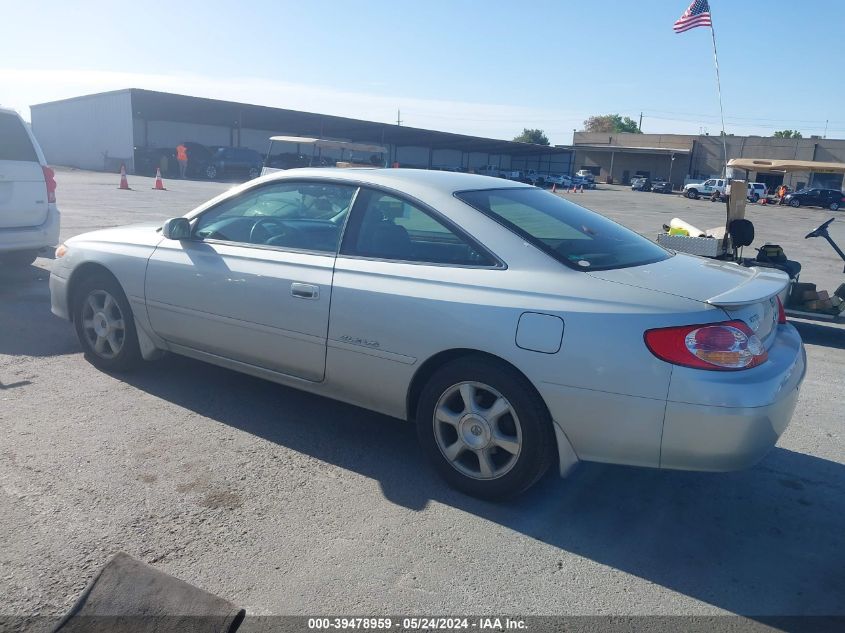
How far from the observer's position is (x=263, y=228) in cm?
435

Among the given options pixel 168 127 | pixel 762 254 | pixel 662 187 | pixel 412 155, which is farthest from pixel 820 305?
pixel 662 187

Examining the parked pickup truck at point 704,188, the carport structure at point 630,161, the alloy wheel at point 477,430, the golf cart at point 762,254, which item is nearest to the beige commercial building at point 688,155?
the carport structure at point 630,161

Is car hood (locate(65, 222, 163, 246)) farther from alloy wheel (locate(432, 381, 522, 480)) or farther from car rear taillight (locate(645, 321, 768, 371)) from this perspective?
car rear taillight (locate(645, 321, 768, 371))

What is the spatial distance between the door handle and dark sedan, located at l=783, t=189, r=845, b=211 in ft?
177

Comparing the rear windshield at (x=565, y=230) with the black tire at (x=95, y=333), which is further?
the black tire at (x=95, y=333)

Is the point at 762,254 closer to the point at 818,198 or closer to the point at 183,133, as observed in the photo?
the point at 183,133

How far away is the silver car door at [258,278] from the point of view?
12.7 ft

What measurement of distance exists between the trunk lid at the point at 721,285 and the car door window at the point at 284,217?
1.51 metres

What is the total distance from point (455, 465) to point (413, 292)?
87cm

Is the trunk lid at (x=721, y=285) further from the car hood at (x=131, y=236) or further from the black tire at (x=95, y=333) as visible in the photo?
the black tire at (x=95, y=333)

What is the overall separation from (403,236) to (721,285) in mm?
1593

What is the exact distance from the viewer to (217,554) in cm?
290

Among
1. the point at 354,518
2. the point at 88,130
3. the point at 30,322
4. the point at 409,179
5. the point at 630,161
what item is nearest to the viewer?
the point at 354,518

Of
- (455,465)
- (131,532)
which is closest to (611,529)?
(455,465)
